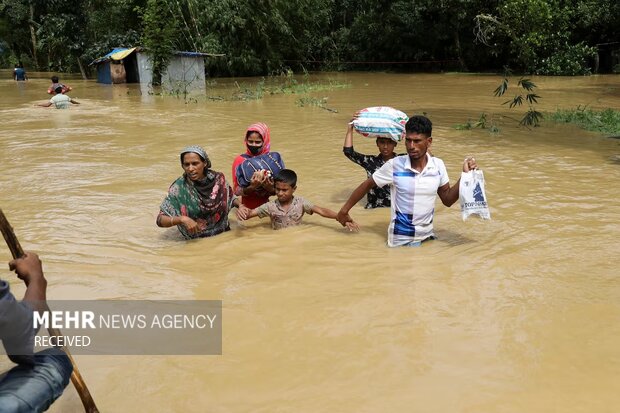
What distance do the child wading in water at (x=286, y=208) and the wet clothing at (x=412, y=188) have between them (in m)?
0.59

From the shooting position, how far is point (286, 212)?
5352 millimetres

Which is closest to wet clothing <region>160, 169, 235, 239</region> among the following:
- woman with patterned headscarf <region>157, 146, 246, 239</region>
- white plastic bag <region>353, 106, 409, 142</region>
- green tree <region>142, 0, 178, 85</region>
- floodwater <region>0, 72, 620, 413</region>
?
woman with patterned headscarf <region>157, 146, 246, 239</region>

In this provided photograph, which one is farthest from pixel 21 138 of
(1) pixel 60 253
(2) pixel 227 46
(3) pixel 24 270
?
(2) pixel 227 46

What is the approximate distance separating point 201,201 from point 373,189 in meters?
1.84

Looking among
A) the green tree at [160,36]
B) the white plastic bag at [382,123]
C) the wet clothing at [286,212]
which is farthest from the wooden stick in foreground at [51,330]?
the green tree at [160,36]

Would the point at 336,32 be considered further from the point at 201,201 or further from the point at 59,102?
the point at 201,201

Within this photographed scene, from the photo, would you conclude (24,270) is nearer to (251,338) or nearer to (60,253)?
(251,338)

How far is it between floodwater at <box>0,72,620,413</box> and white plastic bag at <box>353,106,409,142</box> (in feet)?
3.09

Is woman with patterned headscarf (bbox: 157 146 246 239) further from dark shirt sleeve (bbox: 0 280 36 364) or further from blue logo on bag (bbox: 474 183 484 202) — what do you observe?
dark shirt sleeve (bbox: 0 280 36 364)

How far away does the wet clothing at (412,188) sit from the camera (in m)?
4.45

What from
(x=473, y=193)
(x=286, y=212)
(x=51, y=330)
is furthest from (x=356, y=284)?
(x=51, y=330)

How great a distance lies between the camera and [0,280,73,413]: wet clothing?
202 centimetres

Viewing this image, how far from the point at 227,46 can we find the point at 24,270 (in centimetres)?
2576

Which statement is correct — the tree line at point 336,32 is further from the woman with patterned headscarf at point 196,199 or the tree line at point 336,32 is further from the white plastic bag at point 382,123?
the woman with patterned headscarf at point 196,199
